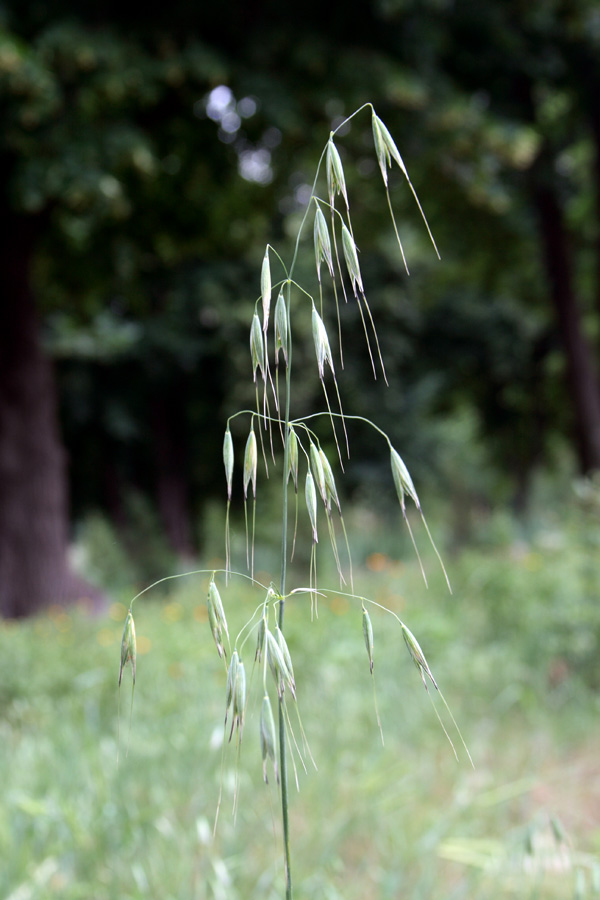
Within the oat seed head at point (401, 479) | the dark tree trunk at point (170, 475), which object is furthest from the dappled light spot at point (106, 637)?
the dark tree trunk at point (170, 475)

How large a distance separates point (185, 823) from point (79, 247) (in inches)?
199

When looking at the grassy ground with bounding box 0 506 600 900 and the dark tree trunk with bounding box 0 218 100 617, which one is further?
the dark tree trunk with bounding box 0 218 100 617

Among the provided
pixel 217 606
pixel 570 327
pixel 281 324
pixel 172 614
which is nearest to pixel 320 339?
pixel 281 324

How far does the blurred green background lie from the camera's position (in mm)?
2004

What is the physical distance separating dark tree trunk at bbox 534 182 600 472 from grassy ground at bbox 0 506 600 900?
13.1 feet

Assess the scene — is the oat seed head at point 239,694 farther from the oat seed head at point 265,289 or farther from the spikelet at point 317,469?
the oat seed head at point 265,289

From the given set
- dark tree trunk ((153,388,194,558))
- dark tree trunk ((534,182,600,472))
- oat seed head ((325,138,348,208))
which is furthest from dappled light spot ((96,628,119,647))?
dark tree trunk ((153,388,194,558))

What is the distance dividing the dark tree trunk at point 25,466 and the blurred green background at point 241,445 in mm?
21

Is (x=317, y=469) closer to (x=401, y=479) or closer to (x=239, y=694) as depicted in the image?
(x=401, y=479)

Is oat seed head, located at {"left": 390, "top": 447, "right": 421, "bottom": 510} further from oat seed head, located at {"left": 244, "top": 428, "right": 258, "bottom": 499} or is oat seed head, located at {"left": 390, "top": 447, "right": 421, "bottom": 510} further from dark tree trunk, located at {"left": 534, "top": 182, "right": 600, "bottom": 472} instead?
dark tree trunk, located at {"left": 534, "top": 182, "right": 600, "bottom": 472}

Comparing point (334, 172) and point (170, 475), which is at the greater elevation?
point (170, 475)

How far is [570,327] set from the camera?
27.4 ft

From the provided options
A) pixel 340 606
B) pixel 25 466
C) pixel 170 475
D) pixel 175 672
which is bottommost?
pixel 175 672

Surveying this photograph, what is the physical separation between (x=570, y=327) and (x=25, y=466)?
20.5ft
